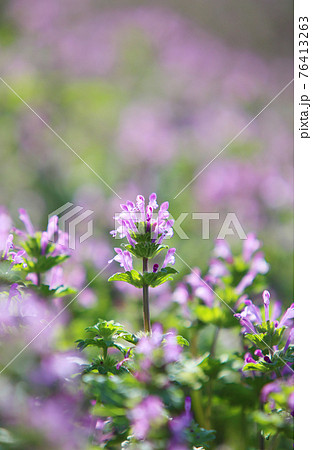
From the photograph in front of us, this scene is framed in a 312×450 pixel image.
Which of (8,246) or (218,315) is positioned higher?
(8,246)

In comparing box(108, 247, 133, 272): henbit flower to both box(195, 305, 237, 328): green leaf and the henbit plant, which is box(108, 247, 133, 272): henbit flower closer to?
the henbit plant

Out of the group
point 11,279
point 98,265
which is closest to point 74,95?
point 98,265

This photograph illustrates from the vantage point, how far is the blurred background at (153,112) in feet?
7.54

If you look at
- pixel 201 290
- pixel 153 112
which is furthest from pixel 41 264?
pixel 153 112

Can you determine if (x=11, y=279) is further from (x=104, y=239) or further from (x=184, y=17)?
(x=184, y=17)

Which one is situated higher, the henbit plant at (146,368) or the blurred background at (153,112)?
the blurred background at (153,112)

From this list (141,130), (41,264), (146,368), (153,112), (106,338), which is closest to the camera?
(146,368)

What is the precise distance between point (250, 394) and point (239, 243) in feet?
4.12

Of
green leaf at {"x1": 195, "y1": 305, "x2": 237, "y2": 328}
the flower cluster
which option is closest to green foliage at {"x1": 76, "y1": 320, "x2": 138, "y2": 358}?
the flower cluster

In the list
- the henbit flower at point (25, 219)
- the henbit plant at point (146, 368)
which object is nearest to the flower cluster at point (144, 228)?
the henbit plant at point (146, 368)

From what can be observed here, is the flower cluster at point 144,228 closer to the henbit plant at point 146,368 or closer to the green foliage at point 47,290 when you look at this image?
the henbit plant at point 146,368

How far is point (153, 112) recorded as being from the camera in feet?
11.8

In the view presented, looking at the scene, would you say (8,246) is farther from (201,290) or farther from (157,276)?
(201,290)

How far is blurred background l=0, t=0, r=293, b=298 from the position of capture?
230 cm
